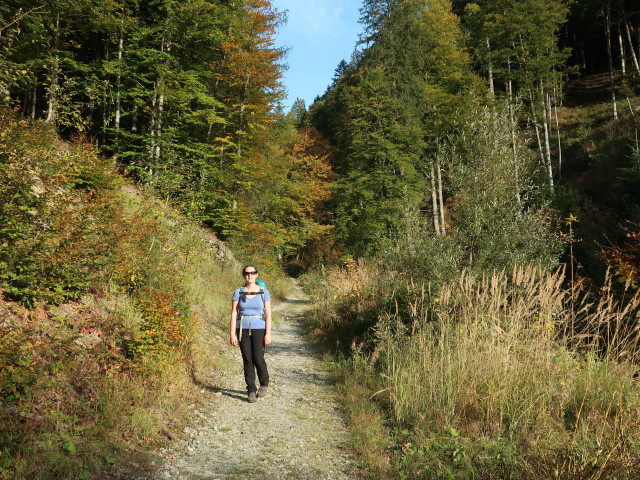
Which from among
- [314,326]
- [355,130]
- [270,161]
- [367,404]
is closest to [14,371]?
[367,404]

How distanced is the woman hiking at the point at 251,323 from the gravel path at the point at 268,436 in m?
0.60

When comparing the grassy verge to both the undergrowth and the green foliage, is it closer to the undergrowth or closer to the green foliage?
the undergrowth

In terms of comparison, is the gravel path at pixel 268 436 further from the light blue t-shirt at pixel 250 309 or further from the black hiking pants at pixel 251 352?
the light blue t-shirt at pixel 250 309

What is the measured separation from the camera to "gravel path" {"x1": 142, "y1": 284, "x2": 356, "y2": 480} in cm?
370

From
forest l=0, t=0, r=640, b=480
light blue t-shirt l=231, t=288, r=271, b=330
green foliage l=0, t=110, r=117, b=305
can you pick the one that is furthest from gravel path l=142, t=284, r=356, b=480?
green foliage l=0, t=110, r=117, b=305

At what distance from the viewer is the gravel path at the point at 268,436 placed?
3.70 meters

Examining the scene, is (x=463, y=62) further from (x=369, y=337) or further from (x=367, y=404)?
(x=367, y=404)

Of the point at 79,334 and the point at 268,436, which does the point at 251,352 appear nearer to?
the point at 268,436

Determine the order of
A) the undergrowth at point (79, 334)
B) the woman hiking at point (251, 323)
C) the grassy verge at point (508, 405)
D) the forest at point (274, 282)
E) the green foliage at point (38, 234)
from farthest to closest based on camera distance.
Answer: the woman hiking at point (251, 323), the green foliage at point (38, 234), the forest at point (274, 282), the undergrowth at point (79, 334), the grassy verge at point (508, 405)

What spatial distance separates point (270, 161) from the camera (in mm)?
21344

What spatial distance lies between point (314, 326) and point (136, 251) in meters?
7.05

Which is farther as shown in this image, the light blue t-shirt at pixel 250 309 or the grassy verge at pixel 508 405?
the light blue t-shirt at pixel 250 309

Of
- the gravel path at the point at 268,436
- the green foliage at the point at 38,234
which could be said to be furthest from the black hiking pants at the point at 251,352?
the green foliage at the point at 38,234

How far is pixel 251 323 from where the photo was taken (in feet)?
19.1
